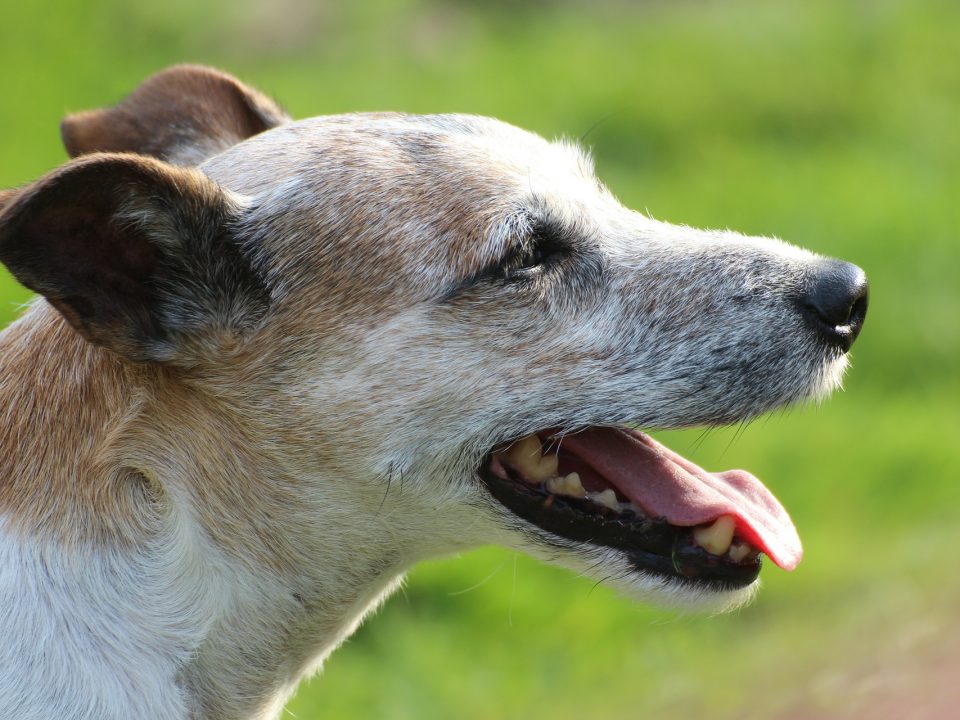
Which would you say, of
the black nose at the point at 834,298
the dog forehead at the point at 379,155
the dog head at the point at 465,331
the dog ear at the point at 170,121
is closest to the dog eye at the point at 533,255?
the dog head at the point at 465,331

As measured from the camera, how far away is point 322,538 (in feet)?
11.6

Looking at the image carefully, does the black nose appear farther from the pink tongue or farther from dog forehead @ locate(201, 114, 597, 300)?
dog forehead @ locate(201, 114, 597, 300)

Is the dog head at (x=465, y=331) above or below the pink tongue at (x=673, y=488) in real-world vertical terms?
above

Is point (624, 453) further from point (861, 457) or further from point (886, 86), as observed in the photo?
point (886, 86)

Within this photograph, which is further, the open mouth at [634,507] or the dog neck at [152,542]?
the open mouth at [634,507]

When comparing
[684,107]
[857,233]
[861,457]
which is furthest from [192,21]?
[861,457]

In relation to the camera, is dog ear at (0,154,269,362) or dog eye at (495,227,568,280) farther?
dog eye at (495,227,568,280)

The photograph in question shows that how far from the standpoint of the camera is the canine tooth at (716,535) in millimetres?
3633

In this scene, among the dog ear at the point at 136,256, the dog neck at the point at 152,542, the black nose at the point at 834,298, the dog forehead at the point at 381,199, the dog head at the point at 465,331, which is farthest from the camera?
the black nose at the point at 834,298

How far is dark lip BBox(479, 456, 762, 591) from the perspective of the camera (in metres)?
3.59

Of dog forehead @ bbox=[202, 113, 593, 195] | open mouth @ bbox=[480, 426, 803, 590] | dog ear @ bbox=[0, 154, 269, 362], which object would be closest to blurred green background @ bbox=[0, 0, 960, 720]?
open mouth @ bbox=[480, 426, 803, 590]

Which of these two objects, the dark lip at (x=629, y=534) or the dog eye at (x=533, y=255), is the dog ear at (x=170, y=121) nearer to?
the dog eye at (x=533, y=255)

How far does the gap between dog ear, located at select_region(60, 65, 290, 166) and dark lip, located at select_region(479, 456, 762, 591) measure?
1501mm

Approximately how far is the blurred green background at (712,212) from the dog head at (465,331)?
3.08ft
